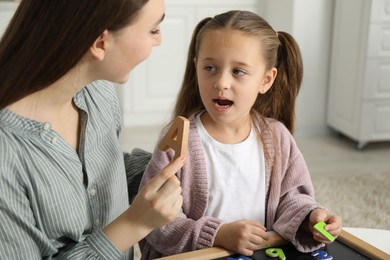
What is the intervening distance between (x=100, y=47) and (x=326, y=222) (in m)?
0.51

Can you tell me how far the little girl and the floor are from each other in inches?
67.5

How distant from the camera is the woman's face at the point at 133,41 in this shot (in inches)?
34.4

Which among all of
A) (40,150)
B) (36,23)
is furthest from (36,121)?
(36,23)

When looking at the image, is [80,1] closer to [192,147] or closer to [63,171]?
[63,171]

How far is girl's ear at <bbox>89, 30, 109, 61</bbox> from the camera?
853 mm

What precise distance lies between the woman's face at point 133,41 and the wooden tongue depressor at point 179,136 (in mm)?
117

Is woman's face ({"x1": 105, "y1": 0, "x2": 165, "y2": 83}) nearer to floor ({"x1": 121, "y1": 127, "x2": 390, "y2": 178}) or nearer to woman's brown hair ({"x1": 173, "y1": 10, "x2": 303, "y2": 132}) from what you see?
woman's brown hair ({"x1": 173, "y1": 10, "x2": 303, "y2": 132})

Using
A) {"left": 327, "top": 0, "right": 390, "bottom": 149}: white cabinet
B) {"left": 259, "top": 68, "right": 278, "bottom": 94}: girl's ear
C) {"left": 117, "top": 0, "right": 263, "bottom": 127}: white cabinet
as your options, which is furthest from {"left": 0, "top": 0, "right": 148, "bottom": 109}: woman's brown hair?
{"left": 117, "top": 0, "right": 263, "bottom": 127}: white cabinet

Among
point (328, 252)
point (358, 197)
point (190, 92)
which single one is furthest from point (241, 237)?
point (358, 197)

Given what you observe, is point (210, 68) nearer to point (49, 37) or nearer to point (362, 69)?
point (49, 37)

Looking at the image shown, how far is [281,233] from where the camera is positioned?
1.03m

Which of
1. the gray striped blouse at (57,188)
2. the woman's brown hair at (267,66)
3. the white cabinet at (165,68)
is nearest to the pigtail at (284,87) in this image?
the woman's brown hair at (267,66)

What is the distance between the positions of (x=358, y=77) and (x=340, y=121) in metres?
0.32

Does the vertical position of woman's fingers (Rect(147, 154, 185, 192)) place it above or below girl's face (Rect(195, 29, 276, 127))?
below
